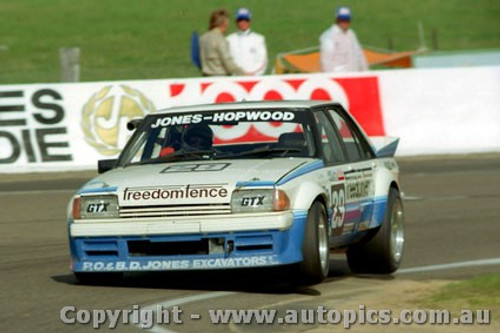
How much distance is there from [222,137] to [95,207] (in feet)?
4.79

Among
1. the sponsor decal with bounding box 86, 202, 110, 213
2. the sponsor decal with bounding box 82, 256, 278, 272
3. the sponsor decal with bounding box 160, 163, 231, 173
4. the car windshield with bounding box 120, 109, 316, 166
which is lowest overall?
the sponsor decal with bounding box 82, 256, 278, 272

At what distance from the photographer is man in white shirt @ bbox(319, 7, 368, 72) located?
2262 cm

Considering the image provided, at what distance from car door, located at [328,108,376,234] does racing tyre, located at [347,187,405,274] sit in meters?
0.22

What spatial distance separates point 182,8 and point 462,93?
136ft

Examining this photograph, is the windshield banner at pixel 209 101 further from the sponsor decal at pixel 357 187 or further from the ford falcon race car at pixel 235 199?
the sponsor decal at pixel 357 187

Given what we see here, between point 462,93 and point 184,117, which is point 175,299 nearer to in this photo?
point 184,117

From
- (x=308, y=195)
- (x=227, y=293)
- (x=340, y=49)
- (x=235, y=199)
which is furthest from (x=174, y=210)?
(x=340, y=49)

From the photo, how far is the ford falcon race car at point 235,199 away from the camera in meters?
9.80

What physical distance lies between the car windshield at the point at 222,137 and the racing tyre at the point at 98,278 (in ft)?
2.81

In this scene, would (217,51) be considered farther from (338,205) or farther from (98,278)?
(338,205)

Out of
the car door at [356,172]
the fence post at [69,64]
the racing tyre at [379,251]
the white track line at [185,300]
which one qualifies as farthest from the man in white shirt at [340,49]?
the white track line at [185,300]

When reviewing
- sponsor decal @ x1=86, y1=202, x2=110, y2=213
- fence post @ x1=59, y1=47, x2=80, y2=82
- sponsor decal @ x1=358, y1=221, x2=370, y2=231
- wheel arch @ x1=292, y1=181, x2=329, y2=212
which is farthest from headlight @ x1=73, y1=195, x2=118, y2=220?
fence post @ x1=59, y1=47, x2=80, y2=82

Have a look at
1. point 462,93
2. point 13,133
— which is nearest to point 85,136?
point 13,133

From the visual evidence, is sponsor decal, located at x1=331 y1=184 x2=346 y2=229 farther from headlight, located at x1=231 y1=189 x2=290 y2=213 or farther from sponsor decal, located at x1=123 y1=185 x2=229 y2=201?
sponsor decal, located at x1=123 y1=185 x2=229 y2=201
